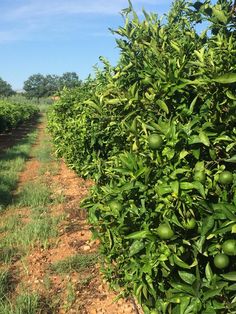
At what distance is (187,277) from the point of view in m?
2.11

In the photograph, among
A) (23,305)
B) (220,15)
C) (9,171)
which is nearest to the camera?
(220,15)

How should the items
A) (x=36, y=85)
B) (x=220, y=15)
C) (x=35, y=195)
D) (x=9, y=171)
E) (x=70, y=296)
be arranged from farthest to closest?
(x=36, y=85)
(x=9, y=171)
(x=35, y=195)
(x=70, y=296)
(x=220, y=15)

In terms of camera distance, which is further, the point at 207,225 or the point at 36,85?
the point at 36,85

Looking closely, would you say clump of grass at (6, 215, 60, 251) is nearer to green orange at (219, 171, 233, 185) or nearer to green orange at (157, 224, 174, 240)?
green orange at (157, 224, 174, 240)

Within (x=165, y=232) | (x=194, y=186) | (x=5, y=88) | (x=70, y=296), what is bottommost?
(x=70, y=296)

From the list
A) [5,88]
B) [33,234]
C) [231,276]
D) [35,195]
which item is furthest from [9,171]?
[5,88]

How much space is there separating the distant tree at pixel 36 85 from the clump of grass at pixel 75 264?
100398 millimetres

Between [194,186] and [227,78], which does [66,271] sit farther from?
[227,78]

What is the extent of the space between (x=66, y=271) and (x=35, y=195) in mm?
3510

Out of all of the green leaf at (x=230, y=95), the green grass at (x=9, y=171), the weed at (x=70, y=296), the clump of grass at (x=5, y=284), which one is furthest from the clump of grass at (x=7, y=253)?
the green leaf at (x=230, y=95)

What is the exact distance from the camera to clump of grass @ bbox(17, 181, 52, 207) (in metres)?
7.55

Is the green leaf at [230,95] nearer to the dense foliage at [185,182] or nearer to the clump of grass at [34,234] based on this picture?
the dense foliage at [185,182]

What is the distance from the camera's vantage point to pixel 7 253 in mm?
5000

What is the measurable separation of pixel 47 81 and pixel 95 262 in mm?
115217
